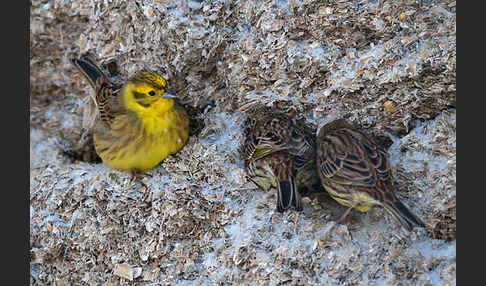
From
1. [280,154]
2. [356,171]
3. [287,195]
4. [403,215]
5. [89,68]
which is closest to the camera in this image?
[403,215]

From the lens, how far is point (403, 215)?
404cm

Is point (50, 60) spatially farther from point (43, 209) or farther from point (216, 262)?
point (216, 262)

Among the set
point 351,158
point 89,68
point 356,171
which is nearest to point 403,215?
point 356,171

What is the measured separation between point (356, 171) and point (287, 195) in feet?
2.10

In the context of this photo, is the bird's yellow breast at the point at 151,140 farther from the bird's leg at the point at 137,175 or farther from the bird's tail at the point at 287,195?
the bird's tail at the point at 287,195

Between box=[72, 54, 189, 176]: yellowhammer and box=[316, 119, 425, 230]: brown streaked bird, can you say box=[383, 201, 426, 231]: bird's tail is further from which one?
box=[72, 54, 189, 176]: yellowhammer

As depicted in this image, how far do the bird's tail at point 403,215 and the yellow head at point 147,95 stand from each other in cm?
219

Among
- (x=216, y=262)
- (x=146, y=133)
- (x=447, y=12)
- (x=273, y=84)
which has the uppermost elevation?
(x=447, y=12)

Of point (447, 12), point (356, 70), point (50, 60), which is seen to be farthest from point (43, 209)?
point (447, 12)

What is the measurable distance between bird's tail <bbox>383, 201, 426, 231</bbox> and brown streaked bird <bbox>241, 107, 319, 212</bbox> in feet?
2.67

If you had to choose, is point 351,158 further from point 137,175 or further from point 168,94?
point 137,175

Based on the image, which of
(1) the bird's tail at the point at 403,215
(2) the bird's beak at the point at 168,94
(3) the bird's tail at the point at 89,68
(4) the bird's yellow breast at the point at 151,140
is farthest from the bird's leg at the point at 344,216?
(3) the bird's tail at the point at 89,68

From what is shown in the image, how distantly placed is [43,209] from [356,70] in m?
3.42

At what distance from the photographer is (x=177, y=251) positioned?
186 inches
